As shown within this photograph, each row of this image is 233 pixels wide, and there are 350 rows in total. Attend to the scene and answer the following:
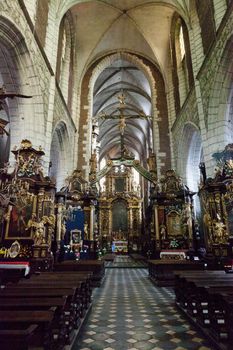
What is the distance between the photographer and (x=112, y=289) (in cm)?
838

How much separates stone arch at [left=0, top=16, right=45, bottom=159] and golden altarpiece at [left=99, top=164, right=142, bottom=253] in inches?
793

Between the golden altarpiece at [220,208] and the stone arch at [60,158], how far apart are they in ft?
28.2

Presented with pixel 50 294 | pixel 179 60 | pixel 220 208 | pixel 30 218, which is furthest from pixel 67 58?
pixel 50 294

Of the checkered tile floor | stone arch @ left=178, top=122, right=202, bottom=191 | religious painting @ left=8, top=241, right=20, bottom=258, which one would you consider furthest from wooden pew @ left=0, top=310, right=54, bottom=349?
the checkered tile floor

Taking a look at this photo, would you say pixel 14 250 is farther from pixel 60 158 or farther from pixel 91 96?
pixel 91 96

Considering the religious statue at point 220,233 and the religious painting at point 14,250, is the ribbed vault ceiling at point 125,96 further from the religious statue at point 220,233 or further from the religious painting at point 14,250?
the religious painting at point 14,250

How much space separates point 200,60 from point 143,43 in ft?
28.8

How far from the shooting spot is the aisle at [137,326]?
3643 mm

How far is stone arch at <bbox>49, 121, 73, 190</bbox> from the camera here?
14.9m

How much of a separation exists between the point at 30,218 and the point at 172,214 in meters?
8.78

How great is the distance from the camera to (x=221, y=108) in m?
10.1

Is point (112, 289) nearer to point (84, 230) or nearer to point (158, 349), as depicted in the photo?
point (158, 349)

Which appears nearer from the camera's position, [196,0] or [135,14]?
[196,0]

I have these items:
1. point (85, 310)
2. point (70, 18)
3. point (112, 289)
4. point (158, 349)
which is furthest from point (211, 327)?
point (70, 18)
